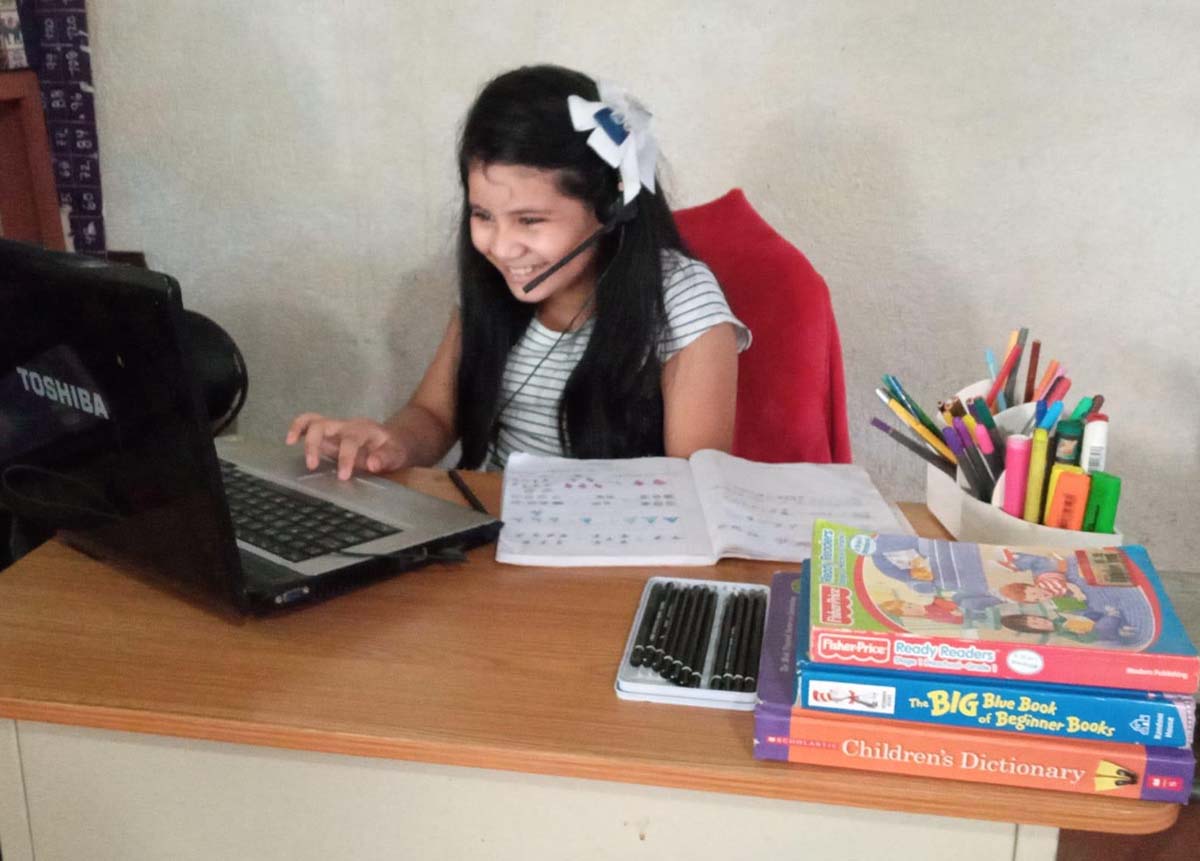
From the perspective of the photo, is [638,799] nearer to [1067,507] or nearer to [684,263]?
[1067,507]

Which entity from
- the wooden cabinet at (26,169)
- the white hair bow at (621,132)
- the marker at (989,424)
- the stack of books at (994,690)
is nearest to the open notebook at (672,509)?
the marker at (989,424)

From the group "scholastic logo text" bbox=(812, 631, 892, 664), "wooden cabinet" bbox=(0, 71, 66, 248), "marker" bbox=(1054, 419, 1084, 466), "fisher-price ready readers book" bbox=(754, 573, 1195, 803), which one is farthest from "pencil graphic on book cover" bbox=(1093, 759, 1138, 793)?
"wooden cabinet" bbox=(0, 71, 66, 248)

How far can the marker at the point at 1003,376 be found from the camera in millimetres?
1053

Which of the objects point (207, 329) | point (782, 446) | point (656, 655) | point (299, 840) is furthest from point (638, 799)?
point (207, 329)

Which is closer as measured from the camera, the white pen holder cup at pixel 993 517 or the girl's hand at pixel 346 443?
the white pen holder cup at pixel 993 517

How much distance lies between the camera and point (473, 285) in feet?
4.71

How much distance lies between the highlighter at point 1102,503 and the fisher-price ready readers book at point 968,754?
0.92 ft

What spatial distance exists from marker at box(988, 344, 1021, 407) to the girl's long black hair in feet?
1.40

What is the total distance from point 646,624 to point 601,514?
205 mm

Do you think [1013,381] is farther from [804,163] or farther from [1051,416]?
[804,163]

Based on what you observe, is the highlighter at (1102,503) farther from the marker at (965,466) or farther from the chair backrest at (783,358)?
the chair backrest at (783,358)

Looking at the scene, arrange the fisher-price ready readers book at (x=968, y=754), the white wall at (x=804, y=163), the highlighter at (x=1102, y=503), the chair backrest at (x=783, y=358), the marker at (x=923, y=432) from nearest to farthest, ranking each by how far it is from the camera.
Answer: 1. the fisher-price ready readers book at (x=968, y=754)
2. the highlighter at (x=1102, y=503)
3. the marker at (x=923, y=432)
4. the chair backrest at (x=783, y=358)
5. the white wall at (x=804, y=163)

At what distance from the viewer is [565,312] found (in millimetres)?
1449

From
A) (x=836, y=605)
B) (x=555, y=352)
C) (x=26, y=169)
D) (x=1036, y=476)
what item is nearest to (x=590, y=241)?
(x=555, y=352)
